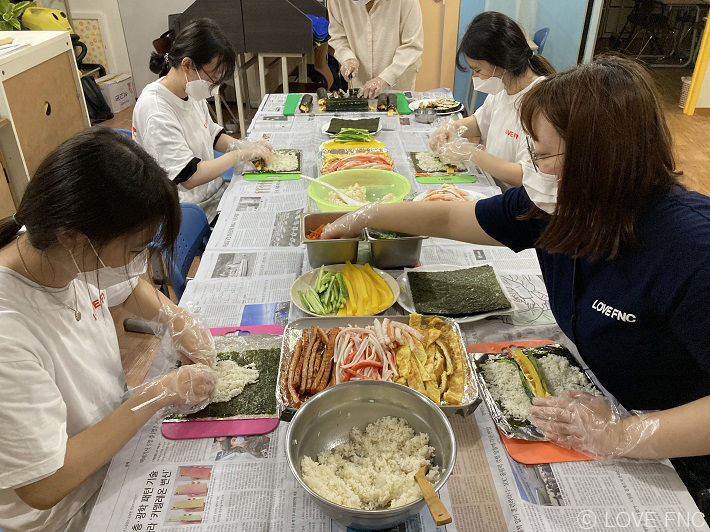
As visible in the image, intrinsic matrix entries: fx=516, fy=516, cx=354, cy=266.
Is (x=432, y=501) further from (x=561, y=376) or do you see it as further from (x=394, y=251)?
(x=394, y=251)

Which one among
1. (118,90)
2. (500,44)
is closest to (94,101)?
(118,90)

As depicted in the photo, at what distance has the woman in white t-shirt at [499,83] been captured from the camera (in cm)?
250

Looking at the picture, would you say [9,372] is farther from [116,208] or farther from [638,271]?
[638,271]

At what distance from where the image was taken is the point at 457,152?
277cm

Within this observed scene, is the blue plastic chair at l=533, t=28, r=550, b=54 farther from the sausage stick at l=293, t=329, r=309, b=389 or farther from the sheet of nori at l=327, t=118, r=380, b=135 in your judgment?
the sausage stick at l=293, t=329, r=309, b=389

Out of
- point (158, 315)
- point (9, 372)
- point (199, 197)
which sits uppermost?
point (9, 372)

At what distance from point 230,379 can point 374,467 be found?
0.48 metres

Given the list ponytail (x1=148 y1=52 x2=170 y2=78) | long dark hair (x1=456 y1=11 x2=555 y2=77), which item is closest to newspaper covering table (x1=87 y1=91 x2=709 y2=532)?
long dark hair (x1=456 y1=11 x2=555 y2=77)

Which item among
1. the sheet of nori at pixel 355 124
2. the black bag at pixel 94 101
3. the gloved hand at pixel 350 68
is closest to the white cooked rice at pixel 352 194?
the sheet of nori at pixel 355 124

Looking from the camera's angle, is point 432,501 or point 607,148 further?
point 607,148

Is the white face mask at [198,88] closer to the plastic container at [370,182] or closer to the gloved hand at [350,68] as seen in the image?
the plastic container at [370,182]

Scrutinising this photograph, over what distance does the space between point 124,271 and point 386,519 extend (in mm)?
835

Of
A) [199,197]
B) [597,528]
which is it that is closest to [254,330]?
[597,528]

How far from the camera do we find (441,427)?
119 centimetres
